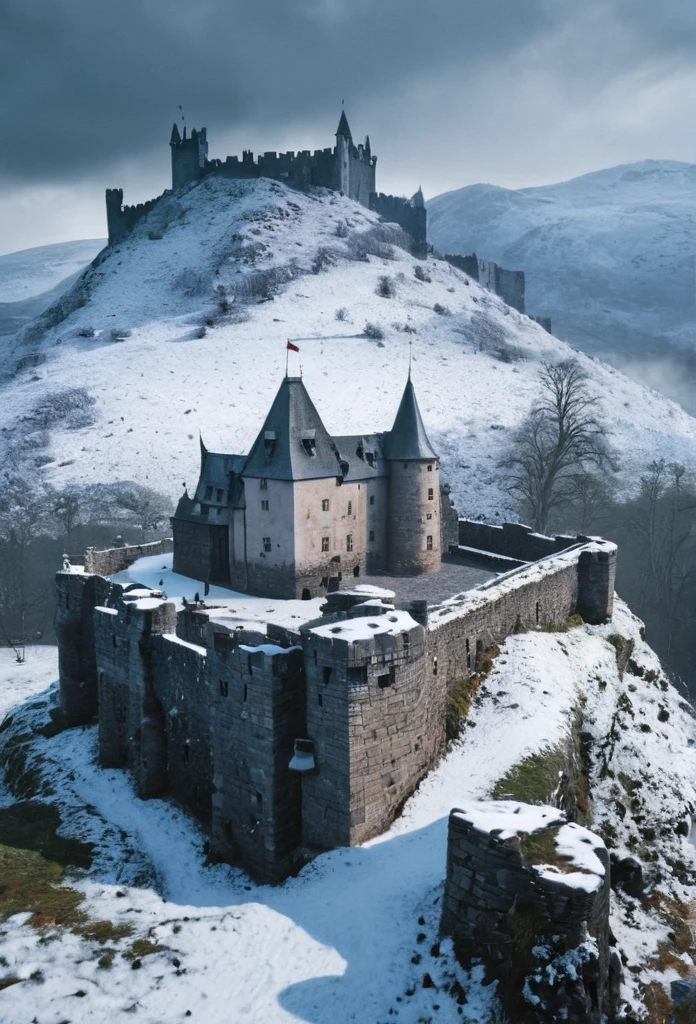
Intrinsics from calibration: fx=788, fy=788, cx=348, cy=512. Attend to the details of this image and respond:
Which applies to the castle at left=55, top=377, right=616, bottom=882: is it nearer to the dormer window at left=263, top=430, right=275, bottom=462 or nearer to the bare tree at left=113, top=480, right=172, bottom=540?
the dormer window at left=263, top=430, right=275, bottom=462

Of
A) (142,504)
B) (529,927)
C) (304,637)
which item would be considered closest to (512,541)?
(304,637)

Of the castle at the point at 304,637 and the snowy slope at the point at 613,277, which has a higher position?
the snowy slope at the point at 613,277

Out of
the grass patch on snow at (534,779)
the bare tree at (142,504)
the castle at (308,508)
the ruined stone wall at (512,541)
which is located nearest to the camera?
the grass patch on snow at (534,779)

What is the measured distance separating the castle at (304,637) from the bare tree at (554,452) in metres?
10.9

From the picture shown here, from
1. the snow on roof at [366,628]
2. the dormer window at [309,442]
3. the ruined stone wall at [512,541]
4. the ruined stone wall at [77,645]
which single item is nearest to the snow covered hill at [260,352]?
the ruined stone wall at [512,541]

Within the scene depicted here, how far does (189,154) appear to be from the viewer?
4614 inches

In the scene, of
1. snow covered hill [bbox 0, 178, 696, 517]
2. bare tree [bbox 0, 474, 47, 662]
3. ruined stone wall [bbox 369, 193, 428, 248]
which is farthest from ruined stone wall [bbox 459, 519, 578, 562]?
ruined stone wall [bbox 369, 193, 428, 248]

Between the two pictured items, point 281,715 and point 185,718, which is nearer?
point 281,715

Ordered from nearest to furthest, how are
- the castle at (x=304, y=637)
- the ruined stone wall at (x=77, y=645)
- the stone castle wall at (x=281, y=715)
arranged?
Result: the stone castle wall at (x=281, y=715) < the castle at (x=304, y=637) < the ruined stone wall at (x=77, y=645)

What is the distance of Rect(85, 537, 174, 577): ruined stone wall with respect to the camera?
3784 centimetres

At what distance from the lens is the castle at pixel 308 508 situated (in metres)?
34.9

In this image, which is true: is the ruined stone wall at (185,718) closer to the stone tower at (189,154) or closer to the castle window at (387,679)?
the castle window at (387,679)

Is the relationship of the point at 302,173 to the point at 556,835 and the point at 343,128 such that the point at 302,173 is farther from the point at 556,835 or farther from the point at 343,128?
the point at 556,835

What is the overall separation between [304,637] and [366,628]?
135 centimetres
